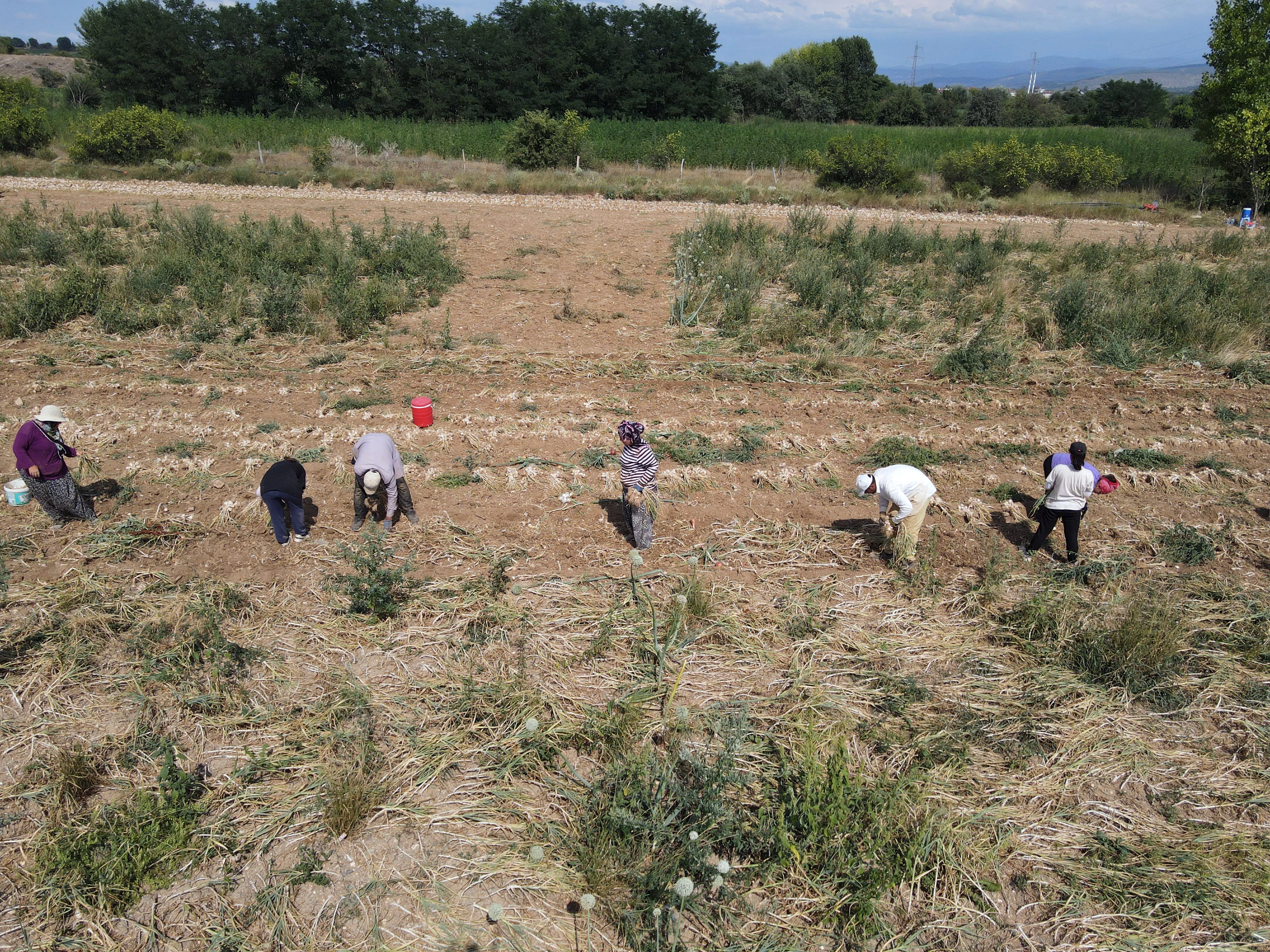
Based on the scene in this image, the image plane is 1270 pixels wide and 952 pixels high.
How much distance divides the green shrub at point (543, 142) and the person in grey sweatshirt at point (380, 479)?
74.7 ft

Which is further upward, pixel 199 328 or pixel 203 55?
pixel 203 55

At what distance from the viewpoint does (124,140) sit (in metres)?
25.1

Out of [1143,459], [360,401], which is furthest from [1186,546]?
[360,401]

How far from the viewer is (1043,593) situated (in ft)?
18.5

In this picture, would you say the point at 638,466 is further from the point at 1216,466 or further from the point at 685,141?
the point at 685,141

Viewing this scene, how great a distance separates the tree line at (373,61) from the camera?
39438mm

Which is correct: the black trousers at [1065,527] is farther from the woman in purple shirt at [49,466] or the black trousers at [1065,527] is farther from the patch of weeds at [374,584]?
the woman in purple shirt at [49,466]

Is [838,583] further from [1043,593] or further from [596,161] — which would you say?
[596,161]

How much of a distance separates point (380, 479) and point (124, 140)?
26.4 meters

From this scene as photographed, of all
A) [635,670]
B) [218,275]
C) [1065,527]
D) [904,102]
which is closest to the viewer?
[635,670]

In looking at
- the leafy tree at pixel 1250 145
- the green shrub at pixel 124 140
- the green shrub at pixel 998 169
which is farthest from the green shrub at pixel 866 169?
the green shrub at pixel 124 140

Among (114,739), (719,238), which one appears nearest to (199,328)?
(114,739)

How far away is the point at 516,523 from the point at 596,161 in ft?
79.3

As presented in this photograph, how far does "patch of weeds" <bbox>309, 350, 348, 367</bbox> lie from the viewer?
9930mm
